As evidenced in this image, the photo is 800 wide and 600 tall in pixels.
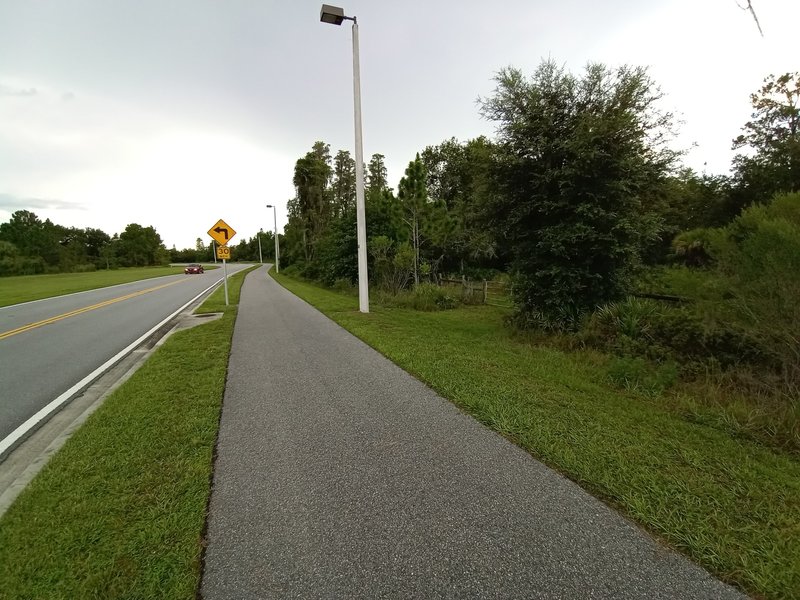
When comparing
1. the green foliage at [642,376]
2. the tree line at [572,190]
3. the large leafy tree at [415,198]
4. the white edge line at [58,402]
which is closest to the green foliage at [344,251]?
the large leafy tree at [415,198]

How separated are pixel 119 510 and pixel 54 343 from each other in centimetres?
778

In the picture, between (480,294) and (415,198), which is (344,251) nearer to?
(415,198)

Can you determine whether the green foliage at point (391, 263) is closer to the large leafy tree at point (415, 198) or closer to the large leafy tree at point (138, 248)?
the large leafy tree at point (415, 198)

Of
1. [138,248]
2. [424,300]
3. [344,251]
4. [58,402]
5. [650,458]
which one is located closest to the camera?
[650,458]

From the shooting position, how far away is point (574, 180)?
7.56 metres

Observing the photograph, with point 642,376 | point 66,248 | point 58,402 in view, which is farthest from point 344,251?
point 66,248

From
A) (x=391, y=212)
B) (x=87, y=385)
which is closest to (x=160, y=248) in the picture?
(x=391, y=212)

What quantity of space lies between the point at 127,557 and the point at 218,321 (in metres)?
8.92

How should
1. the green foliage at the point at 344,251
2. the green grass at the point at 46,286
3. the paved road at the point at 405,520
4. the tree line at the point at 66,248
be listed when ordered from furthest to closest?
1. the tree line at the point at 66,248
2. the green foliage at the point at 344,251
3. the green grass at the point at 46,286
4. the paved road at the point at 405,520

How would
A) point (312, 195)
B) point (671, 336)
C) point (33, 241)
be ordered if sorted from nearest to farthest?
point (671, 336) < point (312, 195) < point (33, 241)

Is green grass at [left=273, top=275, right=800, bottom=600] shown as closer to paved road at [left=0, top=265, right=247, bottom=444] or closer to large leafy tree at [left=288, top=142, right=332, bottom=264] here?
paved road at [left=0, top=265, right=247, bottom=444]

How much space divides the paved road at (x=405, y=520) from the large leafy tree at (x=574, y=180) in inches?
198

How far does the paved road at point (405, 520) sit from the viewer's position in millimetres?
1916

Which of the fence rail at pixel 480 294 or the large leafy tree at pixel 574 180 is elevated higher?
the large leafy tree at pixel 574 180
